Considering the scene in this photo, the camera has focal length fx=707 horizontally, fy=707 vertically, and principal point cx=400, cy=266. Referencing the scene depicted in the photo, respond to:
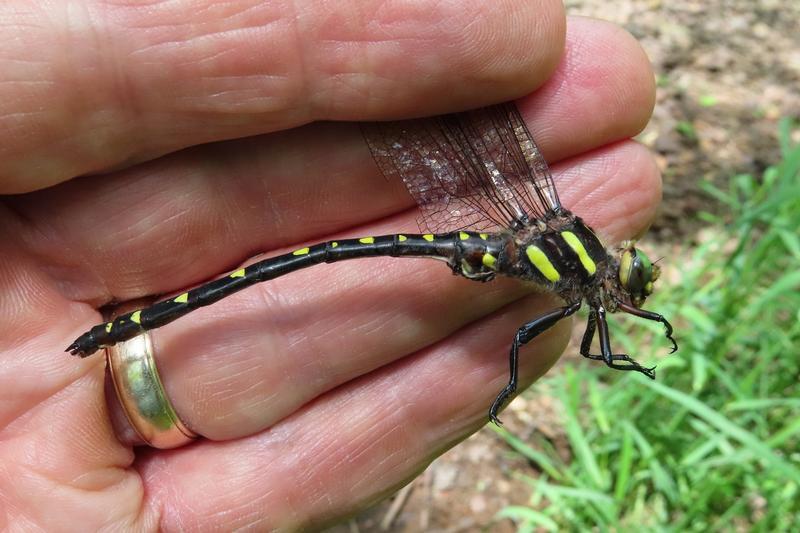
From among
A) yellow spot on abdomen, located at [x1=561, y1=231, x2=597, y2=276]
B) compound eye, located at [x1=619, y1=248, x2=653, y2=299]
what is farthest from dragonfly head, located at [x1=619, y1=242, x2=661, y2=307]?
yellow spot on abdomen, located at [x1=561, y1=231, x2=597, y2=276]

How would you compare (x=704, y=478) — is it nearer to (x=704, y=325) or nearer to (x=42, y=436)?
(x=704, y=325)

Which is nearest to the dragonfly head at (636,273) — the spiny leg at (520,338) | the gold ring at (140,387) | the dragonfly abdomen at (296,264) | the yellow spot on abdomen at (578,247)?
the yellow spot on abdomen at (578,247)

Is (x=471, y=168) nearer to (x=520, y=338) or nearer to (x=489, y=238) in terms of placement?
(x=489, y=238)

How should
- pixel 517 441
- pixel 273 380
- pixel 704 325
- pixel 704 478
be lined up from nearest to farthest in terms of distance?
pixel 273 380 → pixel 704 478 → pixel 704 325 → pixel 517 441

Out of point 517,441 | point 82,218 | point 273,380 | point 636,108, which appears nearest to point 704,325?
point 517,441

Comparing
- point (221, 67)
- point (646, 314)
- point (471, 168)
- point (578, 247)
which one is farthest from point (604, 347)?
point (221, 67)
